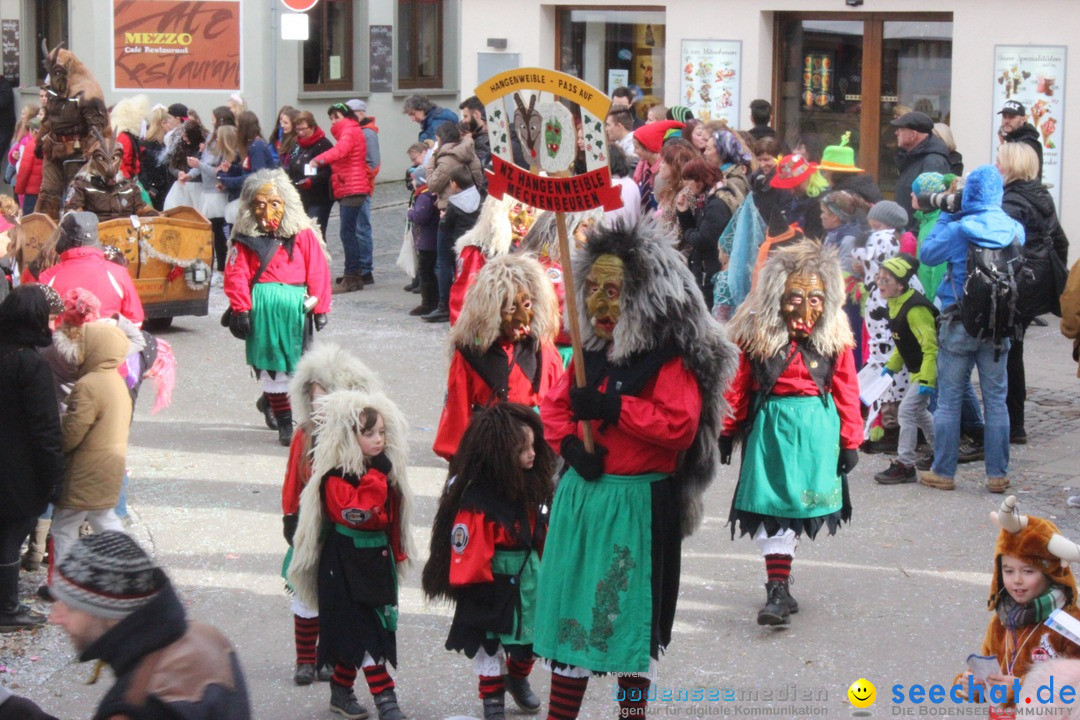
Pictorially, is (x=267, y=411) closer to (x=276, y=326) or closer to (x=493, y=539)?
(x=276, y=326)

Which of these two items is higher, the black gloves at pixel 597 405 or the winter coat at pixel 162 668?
the black gloves at pixel 597 405

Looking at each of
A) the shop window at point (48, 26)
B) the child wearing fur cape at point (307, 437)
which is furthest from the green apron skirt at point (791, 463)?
the shop window at point (48, 26)

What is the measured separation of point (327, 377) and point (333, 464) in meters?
0.65

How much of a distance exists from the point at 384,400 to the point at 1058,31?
10072mm

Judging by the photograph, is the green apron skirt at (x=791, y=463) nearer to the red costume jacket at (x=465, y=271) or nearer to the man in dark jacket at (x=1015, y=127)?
the red costume jacket at (x=465, y=271)

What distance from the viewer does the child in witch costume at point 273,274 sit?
30.3 feet

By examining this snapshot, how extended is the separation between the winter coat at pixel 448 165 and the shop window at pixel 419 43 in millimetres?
12403

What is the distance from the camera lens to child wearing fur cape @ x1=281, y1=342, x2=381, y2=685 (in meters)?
5.70

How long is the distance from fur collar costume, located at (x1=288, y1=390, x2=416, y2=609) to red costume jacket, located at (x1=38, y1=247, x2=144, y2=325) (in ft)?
9.95

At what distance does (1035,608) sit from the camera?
4.57m

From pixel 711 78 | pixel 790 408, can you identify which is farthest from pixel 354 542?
pixel 711 78

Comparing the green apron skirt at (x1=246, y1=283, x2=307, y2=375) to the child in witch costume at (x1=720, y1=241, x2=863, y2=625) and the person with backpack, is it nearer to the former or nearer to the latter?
the child in witch costume at (x1=720, y1=241, x2=863, y2=625)

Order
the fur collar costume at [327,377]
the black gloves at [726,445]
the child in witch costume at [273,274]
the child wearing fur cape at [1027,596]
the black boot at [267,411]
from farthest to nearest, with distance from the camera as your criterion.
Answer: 1. the black boot at [267,411]
2. the child in witch costume at [273,274]
3. the black gloves at [726,445]
4. the fur collar costume at [327,377]
5. the child wearing fur cape at [1027,596]

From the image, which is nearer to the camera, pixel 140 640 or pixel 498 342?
pixel 140 640
